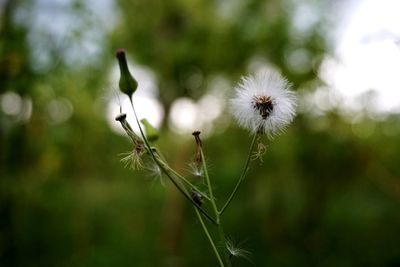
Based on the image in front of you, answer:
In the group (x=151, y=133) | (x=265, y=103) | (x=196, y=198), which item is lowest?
(x=196, y=198)

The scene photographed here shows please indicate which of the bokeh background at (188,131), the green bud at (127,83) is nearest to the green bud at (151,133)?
the green bud at (127,83)

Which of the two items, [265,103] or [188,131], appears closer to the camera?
[265,103]

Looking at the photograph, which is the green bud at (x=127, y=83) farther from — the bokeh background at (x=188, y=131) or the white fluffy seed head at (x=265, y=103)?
the bokeh background at (x=188, y=131)

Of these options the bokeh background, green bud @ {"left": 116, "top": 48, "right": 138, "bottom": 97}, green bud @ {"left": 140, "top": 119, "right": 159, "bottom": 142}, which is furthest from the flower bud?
the bokeh background

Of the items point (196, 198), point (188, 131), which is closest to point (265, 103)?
point (196, 198)

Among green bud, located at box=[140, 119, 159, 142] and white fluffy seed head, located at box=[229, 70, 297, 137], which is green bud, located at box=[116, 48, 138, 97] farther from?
white fluffy seed head, located at box=[229, 70, 297, 137]

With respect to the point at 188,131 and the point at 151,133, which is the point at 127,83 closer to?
the point at 151,133

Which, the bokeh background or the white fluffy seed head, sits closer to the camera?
the white fluffy seed head

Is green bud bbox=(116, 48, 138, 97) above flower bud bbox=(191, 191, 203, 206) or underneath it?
above
